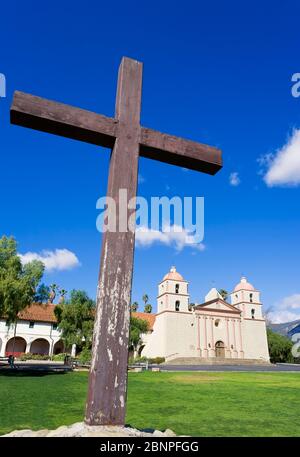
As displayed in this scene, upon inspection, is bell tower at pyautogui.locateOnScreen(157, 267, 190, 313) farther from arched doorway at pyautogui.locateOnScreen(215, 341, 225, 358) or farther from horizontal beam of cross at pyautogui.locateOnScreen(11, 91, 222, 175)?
horizontal beam of cross at pyautogui.locateOnScreen(11, 91, 222, 175)

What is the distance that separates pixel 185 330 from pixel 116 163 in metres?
52.1

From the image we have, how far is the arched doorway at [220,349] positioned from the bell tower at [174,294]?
6.97 meters

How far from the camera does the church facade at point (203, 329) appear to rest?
5169 centimetres

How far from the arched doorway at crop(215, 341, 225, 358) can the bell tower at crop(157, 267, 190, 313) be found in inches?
274

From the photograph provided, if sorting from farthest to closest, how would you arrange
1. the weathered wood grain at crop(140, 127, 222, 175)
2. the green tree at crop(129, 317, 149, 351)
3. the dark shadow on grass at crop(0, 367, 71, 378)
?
the green tree at crop(129, 317, 149, 351) < the dark shadow on grass at crop(0, 367, 71, 378) < the weathered wood grain at crop(140, 127, 222, 175)

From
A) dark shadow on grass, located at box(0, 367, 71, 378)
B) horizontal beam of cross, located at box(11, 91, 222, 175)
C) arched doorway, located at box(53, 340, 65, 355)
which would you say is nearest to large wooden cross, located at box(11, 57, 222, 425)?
horizontal beam of cross, located at box(11, 91, 222, 175)

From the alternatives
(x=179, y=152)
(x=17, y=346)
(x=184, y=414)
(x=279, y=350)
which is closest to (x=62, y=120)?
(x=179, y=152)

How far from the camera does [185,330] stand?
52.5 m

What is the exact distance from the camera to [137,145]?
3.38m

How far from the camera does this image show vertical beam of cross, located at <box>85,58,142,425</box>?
2.57m

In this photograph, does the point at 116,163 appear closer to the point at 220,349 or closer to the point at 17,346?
the point at 17,346

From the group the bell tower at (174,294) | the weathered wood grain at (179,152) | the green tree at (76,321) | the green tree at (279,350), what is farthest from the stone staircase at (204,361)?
the weathered wood grain at (179,152)

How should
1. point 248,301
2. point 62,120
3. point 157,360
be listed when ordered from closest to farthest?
point 62,120 < point 157,360 < point 248,301

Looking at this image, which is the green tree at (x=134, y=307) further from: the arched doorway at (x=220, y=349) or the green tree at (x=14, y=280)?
the green tree at (x=14, y=280)
